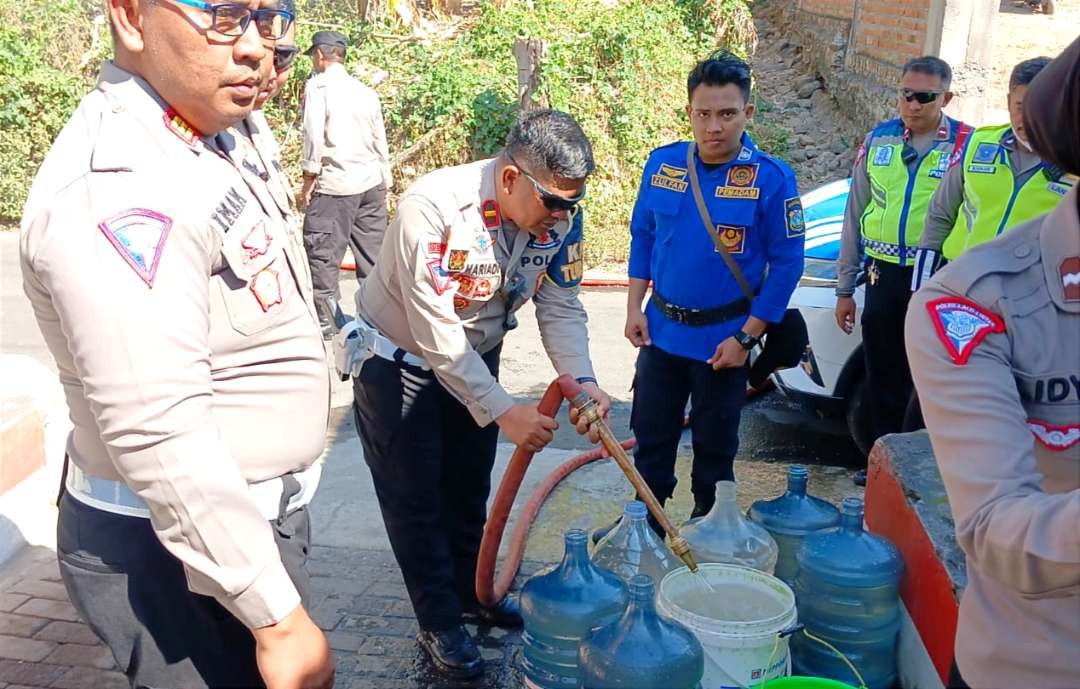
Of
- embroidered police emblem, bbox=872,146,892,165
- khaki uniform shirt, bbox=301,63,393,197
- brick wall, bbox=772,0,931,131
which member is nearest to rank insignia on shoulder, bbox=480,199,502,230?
embroidered police emblem, bbox=872,146,892,165

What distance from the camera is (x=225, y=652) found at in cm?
197

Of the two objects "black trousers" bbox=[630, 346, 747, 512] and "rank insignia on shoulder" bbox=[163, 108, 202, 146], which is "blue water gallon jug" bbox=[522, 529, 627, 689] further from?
"black trousers" bbox=[630, 346, 747, 512]

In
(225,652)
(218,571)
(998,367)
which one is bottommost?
(225,652)

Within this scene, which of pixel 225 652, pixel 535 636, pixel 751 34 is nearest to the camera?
pixel 225 652

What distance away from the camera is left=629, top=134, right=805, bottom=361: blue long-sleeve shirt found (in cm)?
383

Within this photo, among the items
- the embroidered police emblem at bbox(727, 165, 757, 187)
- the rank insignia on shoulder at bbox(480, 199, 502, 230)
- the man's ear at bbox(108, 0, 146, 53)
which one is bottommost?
the rank insignia on shoulder at bbox(480, 199, 502, 230)

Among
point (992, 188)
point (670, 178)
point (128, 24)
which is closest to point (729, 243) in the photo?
point (670, 178)

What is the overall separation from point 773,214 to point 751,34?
A: 10115 millimetres

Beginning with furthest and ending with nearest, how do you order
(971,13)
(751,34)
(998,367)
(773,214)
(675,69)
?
(751,34) < (675,69) < (971,13) < (773,214) < (998,367)

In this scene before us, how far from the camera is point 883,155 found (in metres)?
4.71

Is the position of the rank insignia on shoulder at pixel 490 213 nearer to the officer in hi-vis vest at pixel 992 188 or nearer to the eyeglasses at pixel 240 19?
the eyeglasses at pixel 240 19

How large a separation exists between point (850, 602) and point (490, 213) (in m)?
1.56

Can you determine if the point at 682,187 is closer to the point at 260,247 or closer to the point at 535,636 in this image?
the point at 535,636

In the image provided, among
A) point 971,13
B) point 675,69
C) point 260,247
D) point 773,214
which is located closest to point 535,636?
point 260,247
